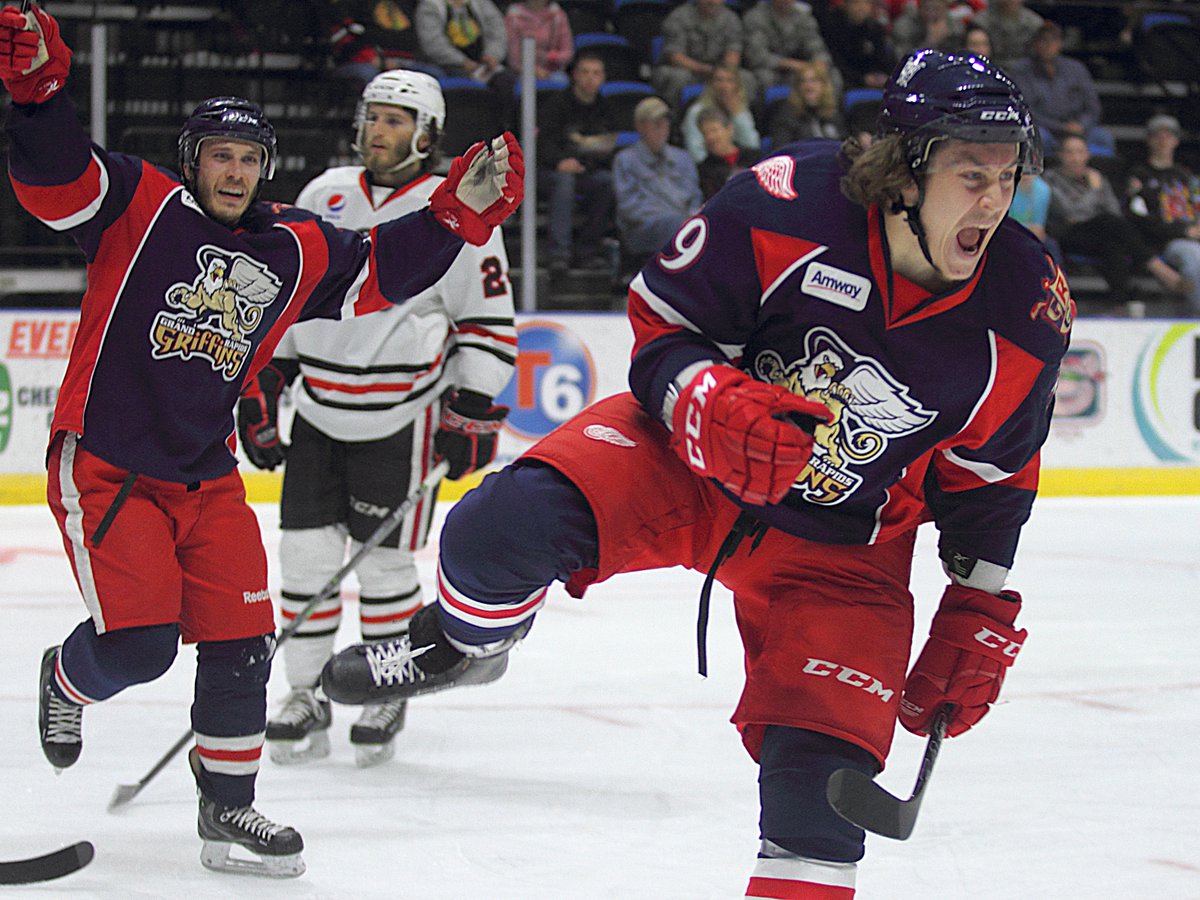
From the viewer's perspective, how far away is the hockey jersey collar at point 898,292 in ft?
5.57

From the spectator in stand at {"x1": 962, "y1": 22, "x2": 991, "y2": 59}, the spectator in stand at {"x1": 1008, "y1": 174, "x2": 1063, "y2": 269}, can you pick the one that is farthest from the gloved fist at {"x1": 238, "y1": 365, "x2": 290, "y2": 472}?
the spectator in stand at {"x1": 962, "y1": 22, "x2": 991, "y2": 59}

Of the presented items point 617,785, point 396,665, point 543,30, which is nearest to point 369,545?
point 617,785

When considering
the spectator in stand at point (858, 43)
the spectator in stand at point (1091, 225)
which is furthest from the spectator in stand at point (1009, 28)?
the spectator in stand at point (1091, 225)

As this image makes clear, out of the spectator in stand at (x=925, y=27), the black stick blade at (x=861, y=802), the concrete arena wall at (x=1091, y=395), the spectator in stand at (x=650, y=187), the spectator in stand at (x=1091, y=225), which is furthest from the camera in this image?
the spectator in stand at (x=925, y=27)

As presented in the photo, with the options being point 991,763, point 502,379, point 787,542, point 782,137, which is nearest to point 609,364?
point 782,137

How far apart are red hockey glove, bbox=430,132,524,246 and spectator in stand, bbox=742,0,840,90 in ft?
18.8

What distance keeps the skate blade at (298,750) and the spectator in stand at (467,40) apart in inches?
179

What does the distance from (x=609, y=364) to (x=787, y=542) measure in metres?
4.50

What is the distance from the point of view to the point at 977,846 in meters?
2.46

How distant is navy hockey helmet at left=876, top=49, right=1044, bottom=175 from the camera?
1.66 m

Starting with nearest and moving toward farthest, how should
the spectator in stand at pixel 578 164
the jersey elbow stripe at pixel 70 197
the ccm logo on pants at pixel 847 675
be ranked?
the ccm logo on pants at pixel 847 675 → the jersey elbow stripe at pixel 70 197 → the spectator in stand at pixel 578 164

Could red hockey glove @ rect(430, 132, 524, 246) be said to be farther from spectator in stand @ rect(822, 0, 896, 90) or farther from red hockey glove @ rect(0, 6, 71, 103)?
spectator in stand @ rect(822, 0, 896, 90)

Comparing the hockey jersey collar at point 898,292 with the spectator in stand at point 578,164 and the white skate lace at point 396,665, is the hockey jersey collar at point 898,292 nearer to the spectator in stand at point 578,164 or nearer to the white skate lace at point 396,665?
the white skate lace at point 396,665

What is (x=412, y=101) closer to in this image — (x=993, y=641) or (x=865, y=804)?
(x=993, y=641)
